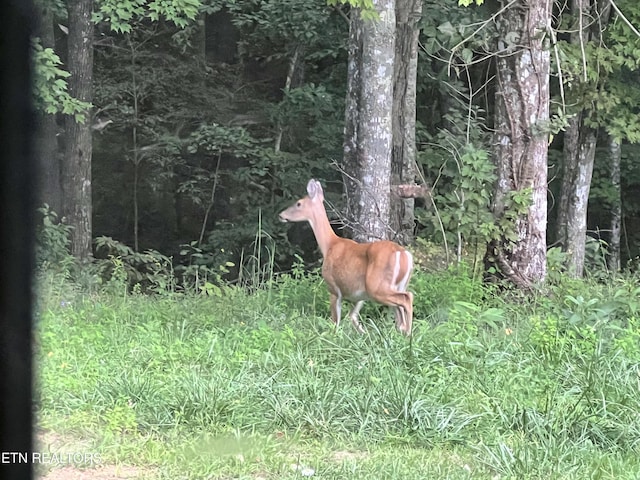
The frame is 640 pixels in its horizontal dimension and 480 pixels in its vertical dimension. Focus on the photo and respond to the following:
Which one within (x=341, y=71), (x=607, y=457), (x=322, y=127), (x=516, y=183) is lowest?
(x=607, y=457)

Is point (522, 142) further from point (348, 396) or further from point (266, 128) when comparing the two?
point (266, 128)

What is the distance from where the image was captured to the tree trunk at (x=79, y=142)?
35.8 ft

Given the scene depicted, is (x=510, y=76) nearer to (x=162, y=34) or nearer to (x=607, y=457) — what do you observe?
(x=607, y=457)

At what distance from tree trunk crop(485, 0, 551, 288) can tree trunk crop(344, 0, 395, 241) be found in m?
1.13

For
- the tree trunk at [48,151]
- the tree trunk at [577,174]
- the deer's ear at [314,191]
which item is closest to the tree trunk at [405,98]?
the tree trunk at [577,174]

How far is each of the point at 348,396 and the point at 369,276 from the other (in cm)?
208

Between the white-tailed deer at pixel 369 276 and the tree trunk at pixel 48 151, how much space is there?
161 inches

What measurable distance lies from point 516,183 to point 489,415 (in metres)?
4.02

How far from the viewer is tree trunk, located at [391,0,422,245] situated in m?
9.91

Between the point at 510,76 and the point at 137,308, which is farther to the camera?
the point at 510,76

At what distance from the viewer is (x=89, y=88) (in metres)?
11.2

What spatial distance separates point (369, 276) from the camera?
6199 mm

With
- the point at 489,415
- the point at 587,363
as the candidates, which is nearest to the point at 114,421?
the point at 489,415

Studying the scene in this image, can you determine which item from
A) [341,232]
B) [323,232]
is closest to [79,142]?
[341,232]
